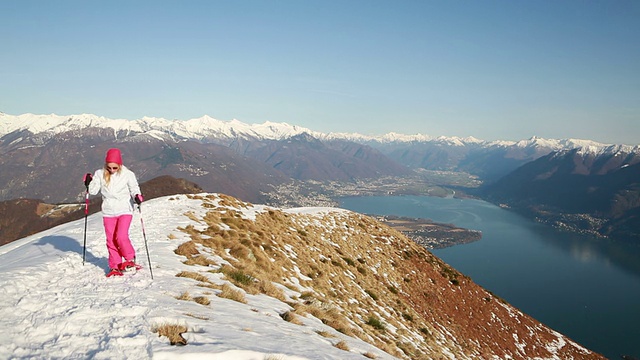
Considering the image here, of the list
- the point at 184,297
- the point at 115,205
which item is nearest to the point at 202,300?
the point at 184,297

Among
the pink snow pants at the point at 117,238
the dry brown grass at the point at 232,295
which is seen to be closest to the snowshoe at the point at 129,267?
the pink snow pants at the point at 117,238

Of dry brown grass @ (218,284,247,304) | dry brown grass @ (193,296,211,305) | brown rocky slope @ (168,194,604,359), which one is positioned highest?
dry brown grass @ (193,296,211,305)

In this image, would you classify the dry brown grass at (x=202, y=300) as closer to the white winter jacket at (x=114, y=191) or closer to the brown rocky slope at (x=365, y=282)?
the brown rocky slope at (x=365, y=282)

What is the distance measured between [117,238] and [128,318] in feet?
12.4

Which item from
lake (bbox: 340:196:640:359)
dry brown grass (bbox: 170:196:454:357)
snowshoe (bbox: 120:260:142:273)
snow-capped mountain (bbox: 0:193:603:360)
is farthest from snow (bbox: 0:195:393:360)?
lake (bbox: 340:196:640:359)

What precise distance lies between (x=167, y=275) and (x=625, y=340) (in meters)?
164

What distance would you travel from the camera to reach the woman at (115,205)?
9414 millimetres

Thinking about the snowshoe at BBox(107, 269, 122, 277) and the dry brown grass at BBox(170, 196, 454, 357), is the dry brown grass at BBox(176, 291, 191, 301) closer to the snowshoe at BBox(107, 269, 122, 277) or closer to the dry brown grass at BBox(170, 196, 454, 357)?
the dry brown grass at BBox(170, 196, 454, 357)

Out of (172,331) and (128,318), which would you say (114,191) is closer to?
(128,318)

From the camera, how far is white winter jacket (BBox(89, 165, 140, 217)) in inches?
372

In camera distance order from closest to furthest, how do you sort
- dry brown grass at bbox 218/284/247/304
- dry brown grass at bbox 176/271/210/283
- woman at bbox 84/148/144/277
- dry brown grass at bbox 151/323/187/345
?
dry brown grass at bbox 151/323/187/345
woman at bbox 84/148/144/277
dry brown grass at bbox 218/284/247/304
dry brown grass at bbox 176/271/210/283

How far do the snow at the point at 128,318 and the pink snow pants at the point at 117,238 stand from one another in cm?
61

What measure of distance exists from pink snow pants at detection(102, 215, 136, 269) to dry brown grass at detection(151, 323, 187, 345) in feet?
14.4

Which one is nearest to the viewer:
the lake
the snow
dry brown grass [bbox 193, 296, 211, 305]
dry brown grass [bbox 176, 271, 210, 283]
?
the snow
